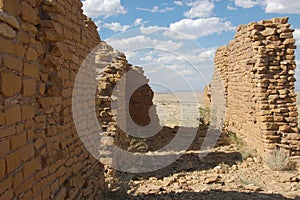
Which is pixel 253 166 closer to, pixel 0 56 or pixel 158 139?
pixel 158 139

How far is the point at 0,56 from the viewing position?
211 cm

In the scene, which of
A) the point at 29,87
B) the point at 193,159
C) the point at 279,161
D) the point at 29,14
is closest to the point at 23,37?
the point at 29,14

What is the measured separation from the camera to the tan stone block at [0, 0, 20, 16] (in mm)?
2178

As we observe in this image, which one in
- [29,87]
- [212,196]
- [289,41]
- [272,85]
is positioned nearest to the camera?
[29,87]

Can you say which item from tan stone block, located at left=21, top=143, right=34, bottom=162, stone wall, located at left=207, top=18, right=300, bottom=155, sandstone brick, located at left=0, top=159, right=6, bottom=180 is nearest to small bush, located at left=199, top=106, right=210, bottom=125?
stone wall, located at left=207, top=18, right=300, bottom=155

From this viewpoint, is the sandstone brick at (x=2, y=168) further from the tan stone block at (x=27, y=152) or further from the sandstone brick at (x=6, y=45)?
the sandstone brick at (x=6, y=45)

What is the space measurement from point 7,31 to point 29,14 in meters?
0.50

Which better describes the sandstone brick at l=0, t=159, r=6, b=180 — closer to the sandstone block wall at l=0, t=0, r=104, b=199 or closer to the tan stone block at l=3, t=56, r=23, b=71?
the sandstone block wall at l=0, t=0, r=104, b=199

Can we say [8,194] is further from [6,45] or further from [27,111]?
[6,45]

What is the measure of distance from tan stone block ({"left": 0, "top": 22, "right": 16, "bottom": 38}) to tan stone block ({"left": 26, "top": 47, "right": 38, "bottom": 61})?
29 centimetres

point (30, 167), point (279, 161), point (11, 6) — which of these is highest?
point (11, 6)

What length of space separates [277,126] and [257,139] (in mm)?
696

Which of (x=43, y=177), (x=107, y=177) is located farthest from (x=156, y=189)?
(x=43, y=177)

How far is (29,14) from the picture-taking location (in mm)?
2631
